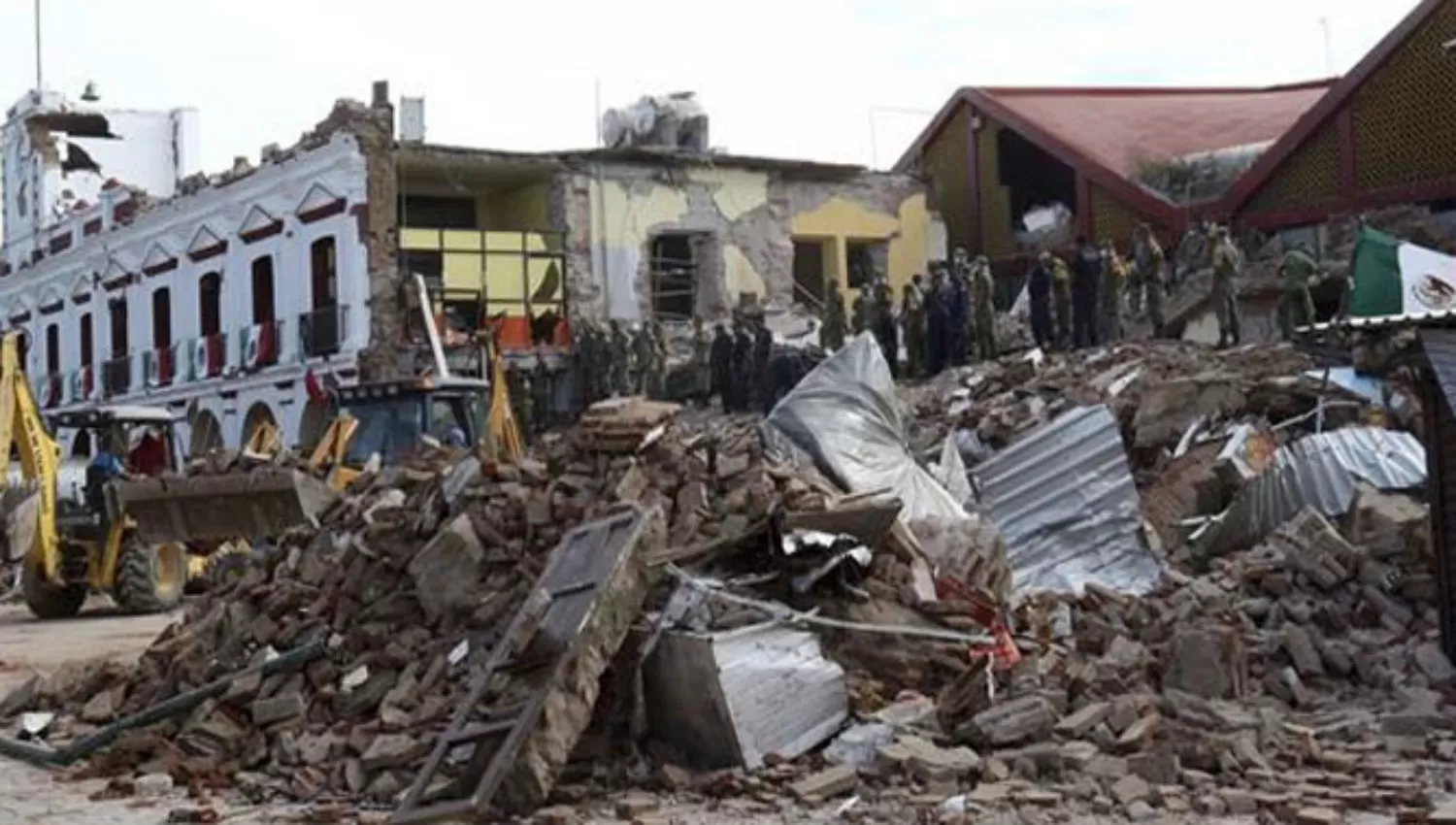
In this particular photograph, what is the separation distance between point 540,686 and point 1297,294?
15285 mm

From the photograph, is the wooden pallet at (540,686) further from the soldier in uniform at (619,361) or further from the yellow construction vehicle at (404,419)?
the soldier in uniform at (619,361)

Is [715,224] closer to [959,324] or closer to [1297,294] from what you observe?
[959,324]

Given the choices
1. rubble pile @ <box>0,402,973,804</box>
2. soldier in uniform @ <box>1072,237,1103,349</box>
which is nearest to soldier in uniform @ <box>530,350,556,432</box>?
soldier in uniform @ <box>1072,237,1103,349</box>

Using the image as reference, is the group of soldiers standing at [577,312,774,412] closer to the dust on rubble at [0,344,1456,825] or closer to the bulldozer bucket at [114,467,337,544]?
the bulldozer bucket at [114,467,337,544]

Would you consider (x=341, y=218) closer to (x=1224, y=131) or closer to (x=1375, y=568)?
(x=1224, y=131)

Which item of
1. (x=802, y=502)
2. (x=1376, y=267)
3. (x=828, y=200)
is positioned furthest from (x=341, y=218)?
(x=802, y=502)

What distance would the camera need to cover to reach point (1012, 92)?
36781 millimetres

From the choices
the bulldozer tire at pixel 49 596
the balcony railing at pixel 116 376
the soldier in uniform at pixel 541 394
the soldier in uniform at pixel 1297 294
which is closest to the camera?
the bulldozer tire at pixel 49 596

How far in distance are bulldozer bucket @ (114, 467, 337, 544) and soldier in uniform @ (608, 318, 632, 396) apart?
1201cm

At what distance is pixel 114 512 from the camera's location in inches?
774

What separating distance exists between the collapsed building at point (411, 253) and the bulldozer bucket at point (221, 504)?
1073 cm

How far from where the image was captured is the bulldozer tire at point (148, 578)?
19.8 metres

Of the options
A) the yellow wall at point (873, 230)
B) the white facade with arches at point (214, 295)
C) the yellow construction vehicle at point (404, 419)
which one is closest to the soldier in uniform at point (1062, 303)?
the yellow construction vehicle at point (404, 419)

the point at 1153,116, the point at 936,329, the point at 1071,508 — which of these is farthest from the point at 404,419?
the point at 1153,116
